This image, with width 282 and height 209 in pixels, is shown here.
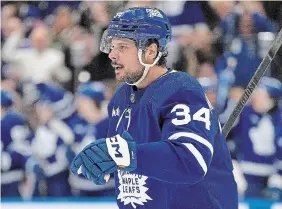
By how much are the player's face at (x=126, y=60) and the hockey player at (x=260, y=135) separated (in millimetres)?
2322

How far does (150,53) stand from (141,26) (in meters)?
0.09

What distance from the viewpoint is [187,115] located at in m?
1.76

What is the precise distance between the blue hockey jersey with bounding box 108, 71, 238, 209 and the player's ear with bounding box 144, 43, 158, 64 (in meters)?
0.08

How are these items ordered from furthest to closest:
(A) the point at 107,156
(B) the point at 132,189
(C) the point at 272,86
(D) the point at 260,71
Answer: (C) the point at 272,86 < (D) the point at 260,71 < (B) the point at 132,189 < (A) the point at 107,156

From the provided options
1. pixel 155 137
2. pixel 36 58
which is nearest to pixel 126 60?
pixel 155 137

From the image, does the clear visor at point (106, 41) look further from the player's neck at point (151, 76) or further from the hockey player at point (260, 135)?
the hockey player at point (260, 135)

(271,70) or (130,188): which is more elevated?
(271,70)

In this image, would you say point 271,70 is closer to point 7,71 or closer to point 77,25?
point 77,25

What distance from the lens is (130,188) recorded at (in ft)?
6.65

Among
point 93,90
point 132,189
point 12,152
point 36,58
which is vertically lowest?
point 132,189

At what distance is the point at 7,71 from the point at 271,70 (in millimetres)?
1666

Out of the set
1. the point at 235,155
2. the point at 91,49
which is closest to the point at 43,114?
the point at 91,49

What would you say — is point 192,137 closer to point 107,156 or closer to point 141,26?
point 107,156

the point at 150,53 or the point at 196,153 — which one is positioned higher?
the point at 150,53
